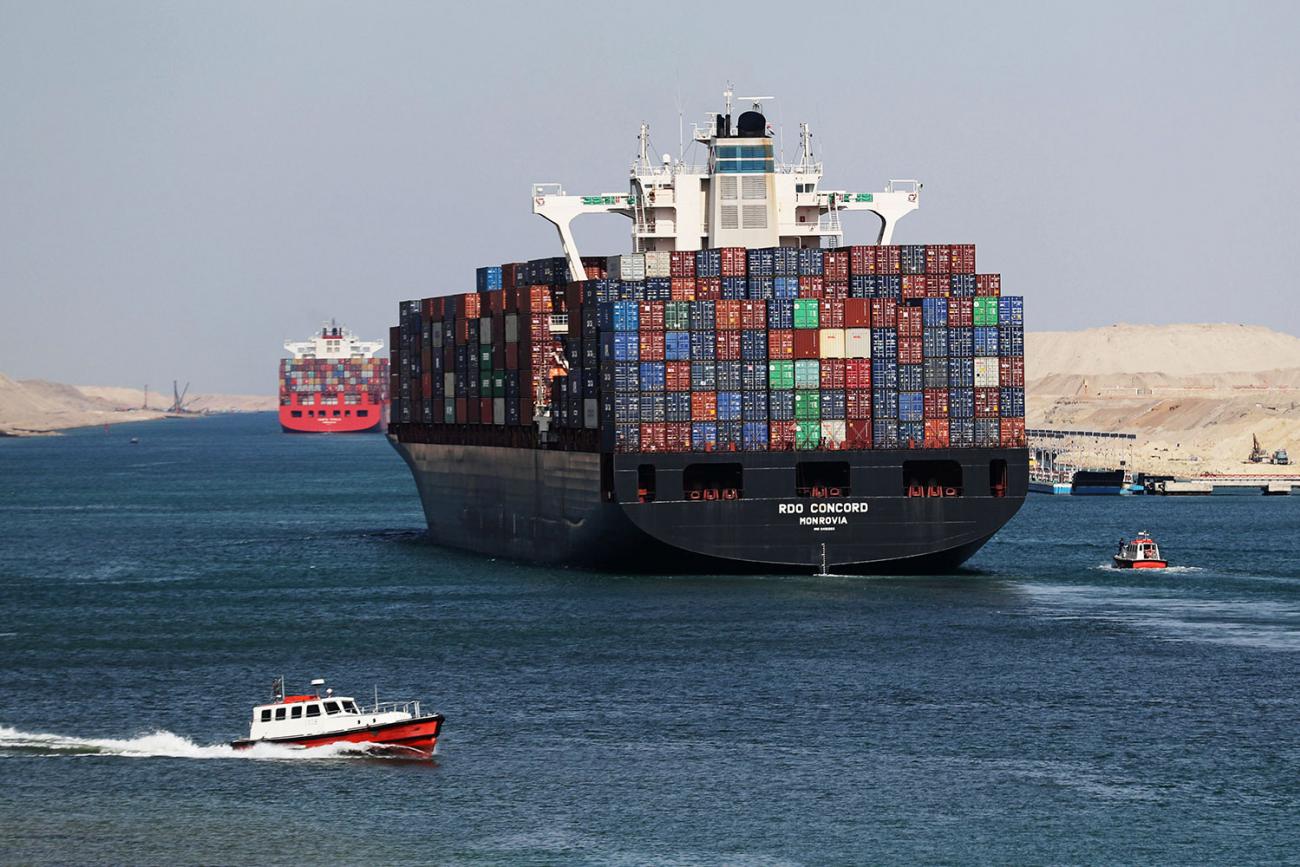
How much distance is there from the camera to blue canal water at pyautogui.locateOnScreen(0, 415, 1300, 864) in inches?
1881

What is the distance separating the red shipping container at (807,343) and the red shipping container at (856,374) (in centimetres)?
126

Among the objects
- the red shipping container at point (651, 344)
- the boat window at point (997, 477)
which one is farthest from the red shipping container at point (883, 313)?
the red shipping container at point (651, 344)

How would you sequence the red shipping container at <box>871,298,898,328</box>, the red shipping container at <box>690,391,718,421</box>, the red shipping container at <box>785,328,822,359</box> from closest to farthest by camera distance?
the red shipping container at <box>690,391,718,421</box> < the red shipping container at <box>785,328,822,359</box> < the red shipping container at <box>871,298,898,328</box>

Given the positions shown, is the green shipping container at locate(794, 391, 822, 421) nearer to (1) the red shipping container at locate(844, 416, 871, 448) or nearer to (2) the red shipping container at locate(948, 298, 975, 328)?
(1) the red shipping container at locate(844, 416, 871, 448)

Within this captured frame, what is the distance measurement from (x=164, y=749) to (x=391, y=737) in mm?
6062

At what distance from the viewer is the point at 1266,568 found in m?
95.9

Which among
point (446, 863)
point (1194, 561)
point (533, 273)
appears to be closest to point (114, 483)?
point (533, 273)

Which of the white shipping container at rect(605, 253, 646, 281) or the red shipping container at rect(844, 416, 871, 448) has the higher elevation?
the white shipping container at rect(605, 253, 646, 281)

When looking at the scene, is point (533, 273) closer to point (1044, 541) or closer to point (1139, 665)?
point (1044, 541)

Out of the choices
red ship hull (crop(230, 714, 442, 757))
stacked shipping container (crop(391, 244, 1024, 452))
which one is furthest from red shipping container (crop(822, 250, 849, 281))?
red ship hull (crop(230, 714, 442, 757))

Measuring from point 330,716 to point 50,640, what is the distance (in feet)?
82.7

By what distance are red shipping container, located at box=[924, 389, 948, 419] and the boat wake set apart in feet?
121

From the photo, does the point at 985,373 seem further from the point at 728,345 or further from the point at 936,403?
the point at 728,345

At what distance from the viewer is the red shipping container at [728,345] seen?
280ft
